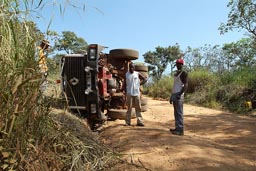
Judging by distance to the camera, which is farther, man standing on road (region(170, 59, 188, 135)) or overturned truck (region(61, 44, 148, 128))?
overturned truck (region(61, 44, 148, 128))

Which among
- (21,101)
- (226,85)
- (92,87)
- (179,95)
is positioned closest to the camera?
(21,101)

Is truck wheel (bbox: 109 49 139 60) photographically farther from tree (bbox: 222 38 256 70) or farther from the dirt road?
tree (bbox: 222 38 256 70)

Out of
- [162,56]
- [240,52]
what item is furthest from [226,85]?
[162,56]

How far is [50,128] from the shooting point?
3340 mm

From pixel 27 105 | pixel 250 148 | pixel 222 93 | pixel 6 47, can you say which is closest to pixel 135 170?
pixel 27 105

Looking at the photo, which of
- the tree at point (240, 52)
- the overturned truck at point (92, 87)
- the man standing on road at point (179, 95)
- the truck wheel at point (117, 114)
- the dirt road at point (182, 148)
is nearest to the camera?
the dirt road at point (182, 148)

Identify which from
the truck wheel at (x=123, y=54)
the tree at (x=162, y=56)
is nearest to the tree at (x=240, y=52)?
the tree at (x=162, y=56)

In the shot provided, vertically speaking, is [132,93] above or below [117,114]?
above

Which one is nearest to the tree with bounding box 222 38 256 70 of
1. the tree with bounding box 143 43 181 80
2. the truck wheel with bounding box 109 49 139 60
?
the tree with bounding box 143 43 181 80

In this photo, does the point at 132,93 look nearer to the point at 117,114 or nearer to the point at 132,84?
the point at 132,84

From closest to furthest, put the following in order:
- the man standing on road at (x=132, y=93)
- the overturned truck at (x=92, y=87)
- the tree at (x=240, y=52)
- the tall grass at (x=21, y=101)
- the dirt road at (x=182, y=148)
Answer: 1. the tall grass at (x=21, y=101)
2. the dirt road at (x=182, y=148)
3. the overturned truck at (x=92, y=87)
4. the man standing on road at (x=132, y=93)
5. the tree at (x=240, y=52)

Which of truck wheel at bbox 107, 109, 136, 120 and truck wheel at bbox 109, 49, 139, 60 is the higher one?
truck wheel at bbox 109, 49, 139, 60

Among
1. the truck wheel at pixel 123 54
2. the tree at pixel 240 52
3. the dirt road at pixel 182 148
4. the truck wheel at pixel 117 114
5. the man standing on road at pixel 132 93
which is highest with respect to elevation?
the tree at pixel 240 52

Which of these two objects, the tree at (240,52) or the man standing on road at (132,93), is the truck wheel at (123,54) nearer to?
the man standing on road at (132,93)
